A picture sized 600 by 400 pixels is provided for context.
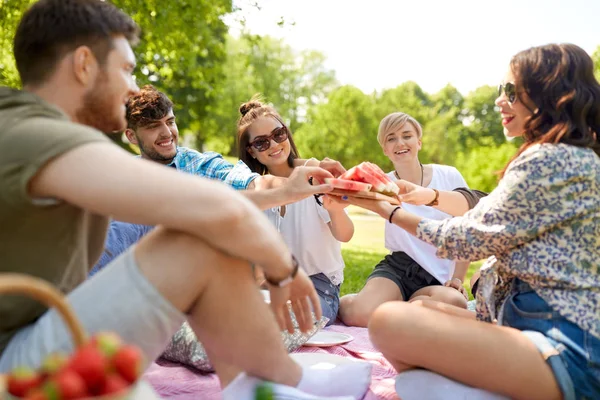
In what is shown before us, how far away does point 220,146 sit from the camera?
152 ft

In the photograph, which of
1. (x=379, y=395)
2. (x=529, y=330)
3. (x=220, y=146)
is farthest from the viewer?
(x=220, y=146)

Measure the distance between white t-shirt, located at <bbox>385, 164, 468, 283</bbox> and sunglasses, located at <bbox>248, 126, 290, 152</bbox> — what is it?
1.29 metres

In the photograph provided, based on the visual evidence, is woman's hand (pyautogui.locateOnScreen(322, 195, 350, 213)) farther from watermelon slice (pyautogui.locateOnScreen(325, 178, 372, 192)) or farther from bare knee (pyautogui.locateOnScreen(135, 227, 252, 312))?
bare knee (pyautogui.locateOnScreen(135, 227, 252, 312))

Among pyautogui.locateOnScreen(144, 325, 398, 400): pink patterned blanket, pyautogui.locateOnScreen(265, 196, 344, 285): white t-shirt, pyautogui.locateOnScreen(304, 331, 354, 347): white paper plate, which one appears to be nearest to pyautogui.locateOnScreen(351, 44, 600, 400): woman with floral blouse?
pyautogui.locateOnScreen(144, 325, 398, 400): pink patterned blanket

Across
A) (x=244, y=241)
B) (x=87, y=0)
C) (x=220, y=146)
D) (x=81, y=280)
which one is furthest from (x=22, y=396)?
(x=220, y=146)

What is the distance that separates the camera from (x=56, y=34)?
8.22 ft

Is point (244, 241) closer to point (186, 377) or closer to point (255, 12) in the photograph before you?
point (186, 377)

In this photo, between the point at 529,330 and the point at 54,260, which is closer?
the point at 54,260

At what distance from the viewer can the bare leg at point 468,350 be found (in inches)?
111

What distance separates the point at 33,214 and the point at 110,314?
0.48 meters

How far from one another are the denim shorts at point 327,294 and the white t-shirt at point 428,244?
84 cm

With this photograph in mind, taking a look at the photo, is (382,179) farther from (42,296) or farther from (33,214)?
(42,296)

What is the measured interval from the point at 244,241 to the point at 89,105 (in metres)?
1.04

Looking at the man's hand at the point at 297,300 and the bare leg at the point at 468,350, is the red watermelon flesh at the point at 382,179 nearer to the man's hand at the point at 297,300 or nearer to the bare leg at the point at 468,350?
the bare leg at the point at 468,350
